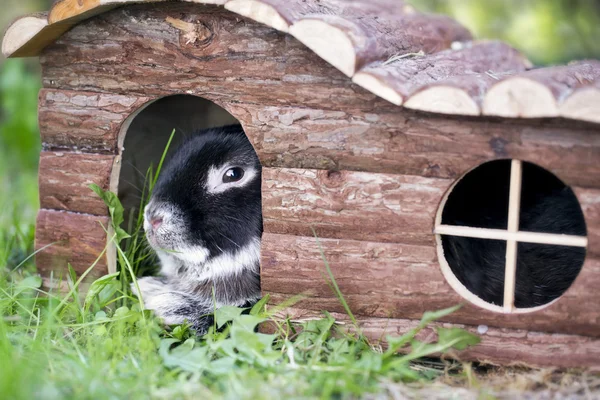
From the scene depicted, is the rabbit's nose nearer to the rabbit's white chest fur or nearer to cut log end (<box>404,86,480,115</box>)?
the rabbit's white chest fur

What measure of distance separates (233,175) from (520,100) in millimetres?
1335

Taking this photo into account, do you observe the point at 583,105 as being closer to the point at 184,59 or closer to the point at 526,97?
the point at 526,97

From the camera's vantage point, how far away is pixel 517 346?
2.58 meters

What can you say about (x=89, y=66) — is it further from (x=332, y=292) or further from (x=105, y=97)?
(x=332, y=292)

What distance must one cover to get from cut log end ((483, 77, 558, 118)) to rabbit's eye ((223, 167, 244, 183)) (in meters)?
1.22

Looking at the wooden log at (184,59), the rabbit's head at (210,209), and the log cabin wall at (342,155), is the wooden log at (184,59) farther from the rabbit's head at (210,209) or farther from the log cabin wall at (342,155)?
the rabbit's head at (210,209)

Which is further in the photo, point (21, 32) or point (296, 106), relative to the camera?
point (21, 32)

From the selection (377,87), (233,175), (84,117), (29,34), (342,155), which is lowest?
(233,175)

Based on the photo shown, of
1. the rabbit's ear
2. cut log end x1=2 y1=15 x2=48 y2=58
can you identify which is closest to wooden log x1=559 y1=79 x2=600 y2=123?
the rabbit's ear

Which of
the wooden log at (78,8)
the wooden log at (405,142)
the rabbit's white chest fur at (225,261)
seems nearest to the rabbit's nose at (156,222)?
the rabbit's white chest fur at (225,261)

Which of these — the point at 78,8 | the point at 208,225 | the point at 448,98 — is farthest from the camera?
the point at 208,225

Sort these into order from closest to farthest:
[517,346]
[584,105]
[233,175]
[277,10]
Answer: [584,105] < [277,10] < [517,346] < [233,175]

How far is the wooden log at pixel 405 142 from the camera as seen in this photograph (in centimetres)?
Result: 238

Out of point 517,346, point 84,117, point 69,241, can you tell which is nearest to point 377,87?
point 517,346
